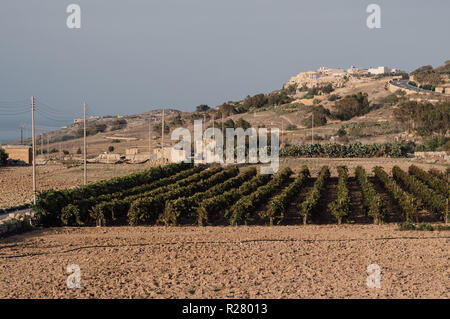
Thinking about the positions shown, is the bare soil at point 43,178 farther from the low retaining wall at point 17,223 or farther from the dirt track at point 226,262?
the dirt track at point 226,262

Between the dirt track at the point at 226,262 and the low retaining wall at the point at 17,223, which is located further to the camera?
the low retaining wall at the point at 17,223

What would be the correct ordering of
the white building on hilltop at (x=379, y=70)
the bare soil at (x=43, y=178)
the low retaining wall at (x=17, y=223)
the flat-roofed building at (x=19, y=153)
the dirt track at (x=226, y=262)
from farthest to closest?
1. the white building on hilltop at (x=379, y=70)
2. the flat-roofed building at (x=19, y=153)
3. the bare soil at (x=43, y=178)
4. the low retaining wall at (x=17, y=223)
5. the dirt track at (x=226, y=262)

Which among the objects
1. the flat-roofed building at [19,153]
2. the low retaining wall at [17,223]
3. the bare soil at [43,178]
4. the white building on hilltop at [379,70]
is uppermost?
the white building on hilltop at [379,70]

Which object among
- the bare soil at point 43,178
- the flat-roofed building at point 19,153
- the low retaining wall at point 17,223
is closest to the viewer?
the low retaining wall at point 17,223

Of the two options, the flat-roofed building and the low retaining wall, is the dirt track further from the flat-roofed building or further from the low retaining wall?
the flat-roofed building

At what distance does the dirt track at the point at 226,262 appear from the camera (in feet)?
30.3

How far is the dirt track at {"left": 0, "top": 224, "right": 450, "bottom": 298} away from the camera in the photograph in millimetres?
9250

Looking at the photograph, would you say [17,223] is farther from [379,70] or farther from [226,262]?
[379,70]

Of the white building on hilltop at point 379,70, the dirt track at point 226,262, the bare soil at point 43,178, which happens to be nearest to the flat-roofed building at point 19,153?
the bare soil at point 43,178

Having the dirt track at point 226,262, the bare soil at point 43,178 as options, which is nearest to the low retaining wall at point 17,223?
the dirt track at point 226,262

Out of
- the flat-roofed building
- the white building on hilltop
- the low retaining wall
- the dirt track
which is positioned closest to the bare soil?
the flat-roofed building

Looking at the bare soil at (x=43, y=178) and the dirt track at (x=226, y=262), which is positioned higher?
the bare soil at (x=43, y=178)

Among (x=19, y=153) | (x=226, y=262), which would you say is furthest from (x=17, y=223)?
(x=19, y=153)
